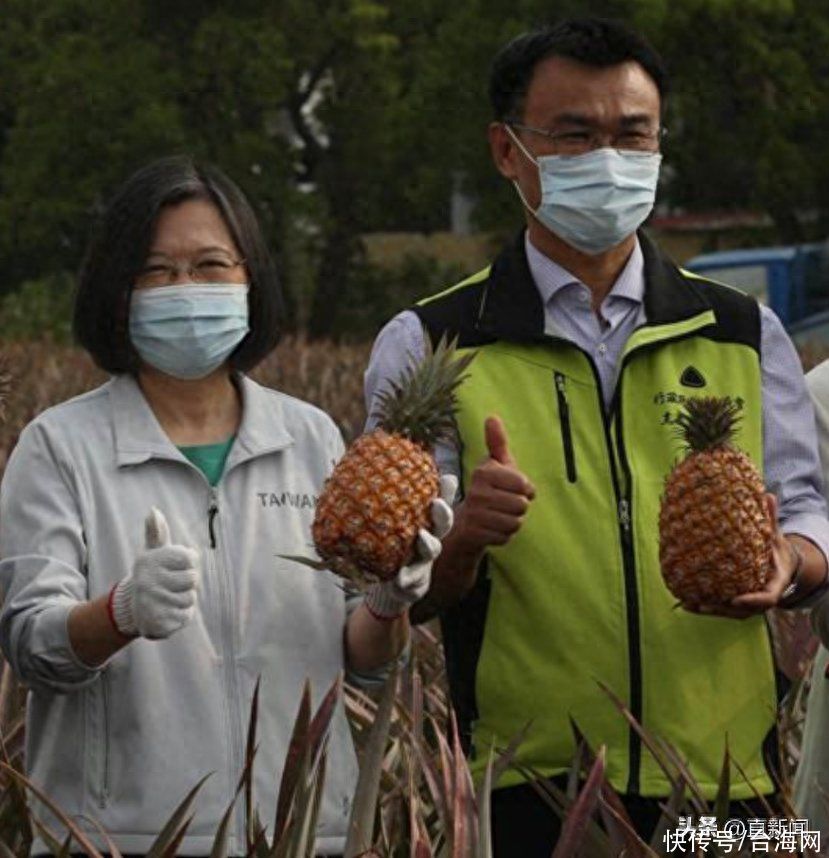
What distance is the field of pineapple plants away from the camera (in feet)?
9.70

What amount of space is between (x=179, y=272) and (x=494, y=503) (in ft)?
2.03

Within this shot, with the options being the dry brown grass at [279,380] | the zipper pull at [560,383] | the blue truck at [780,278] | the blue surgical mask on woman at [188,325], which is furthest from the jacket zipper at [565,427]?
the blue truck at [780,278]

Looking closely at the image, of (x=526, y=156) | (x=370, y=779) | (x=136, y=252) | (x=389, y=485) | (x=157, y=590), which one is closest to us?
(x=370, y=779)

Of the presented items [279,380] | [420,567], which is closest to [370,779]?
[420,567]

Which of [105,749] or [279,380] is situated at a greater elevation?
[105,749]

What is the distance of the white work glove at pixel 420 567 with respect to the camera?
333 centimetres

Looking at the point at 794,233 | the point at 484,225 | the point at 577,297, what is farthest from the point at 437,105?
the point at 577,297

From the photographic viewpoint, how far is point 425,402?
3.48 m

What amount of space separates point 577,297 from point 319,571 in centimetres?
66

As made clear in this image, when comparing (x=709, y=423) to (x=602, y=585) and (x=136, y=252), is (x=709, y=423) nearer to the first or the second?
(x=602, y=585)

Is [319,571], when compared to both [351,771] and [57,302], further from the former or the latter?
[57,302]

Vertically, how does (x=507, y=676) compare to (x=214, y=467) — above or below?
below

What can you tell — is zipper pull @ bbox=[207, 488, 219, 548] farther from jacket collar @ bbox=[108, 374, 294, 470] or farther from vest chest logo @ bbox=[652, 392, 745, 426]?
vest chest logo @ bbox=[652, 392, 745, 426]

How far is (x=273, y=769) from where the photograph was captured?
3561mm
